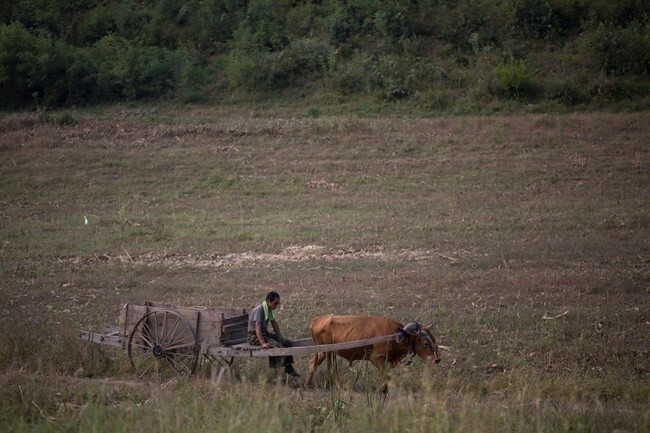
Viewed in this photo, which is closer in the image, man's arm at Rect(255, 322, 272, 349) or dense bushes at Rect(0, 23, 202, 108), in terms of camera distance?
man's arm at Rect(255, 322, 272, 349)

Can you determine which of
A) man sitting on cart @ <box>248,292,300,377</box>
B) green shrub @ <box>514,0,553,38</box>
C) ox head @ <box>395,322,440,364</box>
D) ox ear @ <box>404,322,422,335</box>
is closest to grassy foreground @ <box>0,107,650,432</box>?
ox head @ <box>395,322,440,364</box>

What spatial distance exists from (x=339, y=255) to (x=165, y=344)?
7.92 metres

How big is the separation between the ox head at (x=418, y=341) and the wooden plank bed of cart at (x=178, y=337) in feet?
4.41

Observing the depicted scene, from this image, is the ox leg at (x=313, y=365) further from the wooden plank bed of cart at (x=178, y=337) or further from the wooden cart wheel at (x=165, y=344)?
the wooden cart wheel at (x=165, y=344)

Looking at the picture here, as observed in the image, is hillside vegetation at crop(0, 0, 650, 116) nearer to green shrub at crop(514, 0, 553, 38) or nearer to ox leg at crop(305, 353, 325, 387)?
green shrub at crop(514, 0, 553, 38)

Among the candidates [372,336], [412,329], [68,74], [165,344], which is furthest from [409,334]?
[68,74]

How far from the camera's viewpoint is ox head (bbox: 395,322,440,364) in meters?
10.5

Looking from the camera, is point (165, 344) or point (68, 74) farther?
point (68, 74)

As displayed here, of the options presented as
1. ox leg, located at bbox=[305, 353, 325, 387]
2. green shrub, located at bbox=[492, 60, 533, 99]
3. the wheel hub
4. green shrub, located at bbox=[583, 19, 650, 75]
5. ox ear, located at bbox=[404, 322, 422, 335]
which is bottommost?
ox leg, located at bbox=[305, 353, 325, 387]

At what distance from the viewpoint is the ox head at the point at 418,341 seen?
412 inches

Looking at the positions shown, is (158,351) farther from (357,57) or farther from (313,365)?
(357,57)

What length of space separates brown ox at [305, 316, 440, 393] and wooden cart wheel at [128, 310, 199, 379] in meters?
1.67

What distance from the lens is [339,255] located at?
18656 millimetres

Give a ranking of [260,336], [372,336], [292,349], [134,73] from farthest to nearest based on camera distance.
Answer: [134,73] < [372,336] < [260,336] < [292,349]
